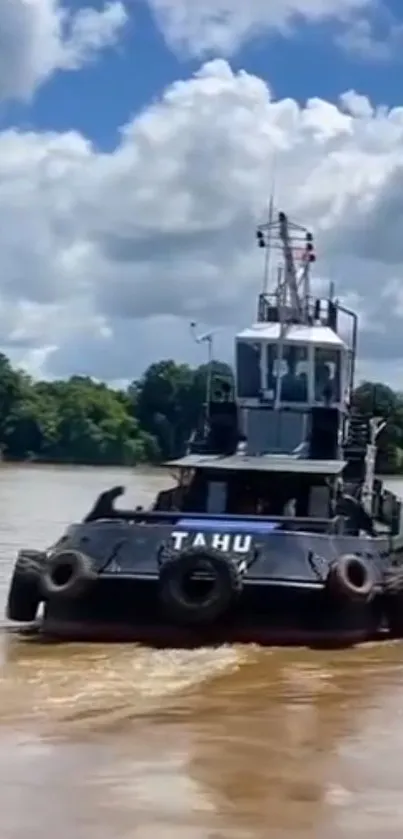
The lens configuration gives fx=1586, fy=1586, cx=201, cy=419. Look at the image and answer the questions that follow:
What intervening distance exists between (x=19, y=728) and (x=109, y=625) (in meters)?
4.46

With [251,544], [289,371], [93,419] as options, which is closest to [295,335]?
[289,371]

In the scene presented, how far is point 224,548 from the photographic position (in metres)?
15.6

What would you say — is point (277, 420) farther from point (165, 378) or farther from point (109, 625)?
point (165, 378)

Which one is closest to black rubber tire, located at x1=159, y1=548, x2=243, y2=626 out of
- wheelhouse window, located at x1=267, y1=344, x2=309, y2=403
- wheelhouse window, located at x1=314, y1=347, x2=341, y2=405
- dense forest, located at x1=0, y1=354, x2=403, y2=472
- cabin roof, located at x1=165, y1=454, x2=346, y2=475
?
cabin roof, located at x1=165, y1=454, x2=346, y2=475

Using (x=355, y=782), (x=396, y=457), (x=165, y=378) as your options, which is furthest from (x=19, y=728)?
(x=165, y=378)

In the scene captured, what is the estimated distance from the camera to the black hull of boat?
50.6 ft

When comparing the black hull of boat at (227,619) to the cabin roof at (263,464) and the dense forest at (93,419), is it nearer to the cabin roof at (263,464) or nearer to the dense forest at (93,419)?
the cabin roof at (263,464)

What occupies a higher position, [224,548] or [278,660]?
[224,548]

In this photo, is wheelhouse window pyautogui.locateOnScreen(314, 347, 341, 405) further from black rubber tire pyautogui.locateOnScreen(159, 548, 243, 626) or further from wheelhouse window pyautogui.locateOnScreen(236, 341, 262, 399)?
black rubber tire pyautogui.locateOnScreen(159, 548, 243, 626)

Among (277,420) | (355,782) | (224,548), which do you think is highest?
(277,420)

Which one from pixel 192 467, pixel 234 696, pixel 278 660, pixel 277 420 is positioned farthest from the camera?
pixel 277 420

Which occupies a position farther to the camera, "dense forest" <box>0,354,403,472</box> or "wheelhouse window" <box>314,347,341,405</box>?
"dense forest" <box>0,354,403,472</box>

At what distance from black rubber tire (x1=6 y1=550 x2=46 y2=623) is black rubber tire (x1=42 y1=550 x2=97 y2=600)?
1.57 ft

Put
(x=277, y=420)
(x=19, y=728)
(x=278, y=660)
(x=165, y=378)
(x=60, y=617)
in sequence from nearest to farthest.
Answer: (x=19, y=728), (x=278, y=660), (x=60, y=617), (x=277, y=420), (x=165, y=378)
